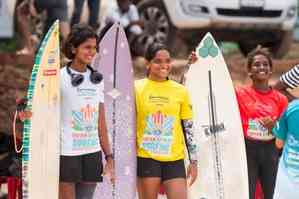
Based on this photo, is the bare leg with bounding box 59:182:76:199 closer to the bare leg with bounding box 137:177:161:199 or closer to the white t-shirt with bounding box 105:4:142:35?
the bare leg with bounding box 137:177:161:199

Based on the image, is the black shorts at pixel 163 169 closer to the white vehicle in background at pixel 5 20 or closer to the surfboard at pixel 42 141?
the surfboard at pixel 42 141

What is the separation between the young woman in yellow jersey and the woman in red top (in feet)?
2.01

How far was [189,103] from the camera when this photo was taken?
8.70 m

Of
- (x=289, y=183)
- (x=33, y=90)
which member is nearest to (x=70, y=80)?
(x=33, y=90)

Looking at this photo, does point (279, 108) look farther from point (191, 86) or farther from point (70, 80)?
point (70, 80)

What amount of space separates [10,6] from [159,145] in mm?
8894

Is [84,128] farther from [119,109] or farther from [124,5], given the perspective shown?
[124,5]

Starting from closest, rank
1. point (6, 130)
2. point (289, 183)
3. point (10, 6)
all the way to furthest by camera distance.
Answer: point (289, 183) → point (6, 130) → point (10, 6)

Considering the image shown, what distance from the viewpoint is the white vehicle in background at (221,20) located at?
14172 mm

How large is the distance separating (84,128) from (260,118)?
158 cm

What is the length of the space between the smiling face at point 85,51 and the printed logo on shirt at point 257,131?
1592 millimetres

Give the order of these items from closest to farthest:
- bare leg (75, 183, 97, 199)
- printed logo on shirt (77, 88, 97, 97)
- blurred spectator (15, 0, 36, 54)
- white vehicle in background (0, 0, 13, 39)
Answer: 1. printed logo on shirt (77, 88, 97, 97)
2. bare leg (75, 183, 97, 199)
3. blurred spectator (15, 0, 36, 54)
4. white vehicle in background (0, 0, 13, 39)

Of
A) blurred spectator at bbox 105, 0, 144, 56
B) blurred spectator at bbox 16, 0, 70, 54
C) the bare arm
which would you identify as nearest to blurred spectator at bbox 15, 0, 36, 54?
blurred spectator at bbox 16, 0, 70, 54

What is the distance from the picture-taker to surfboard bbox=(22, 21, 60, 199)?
8.08 meters
